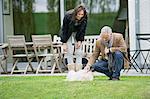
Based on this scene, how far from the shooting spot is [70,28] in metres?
7.24

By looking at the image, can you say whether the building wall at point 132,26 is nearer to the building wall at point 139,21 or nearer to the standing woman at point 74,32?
the building wall at point 139,21

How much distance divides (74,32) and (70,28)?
18 cm

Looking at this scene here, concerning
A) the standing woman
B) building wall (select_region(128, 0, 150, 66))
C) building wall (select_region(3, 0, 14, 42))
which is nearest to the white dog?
the standing woman

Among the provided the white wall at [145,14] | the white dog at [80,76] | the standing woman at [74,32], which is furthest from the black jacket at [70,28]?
the white wall at [145,14]

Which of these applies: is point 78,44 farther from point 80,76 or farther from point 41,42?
point 41,42

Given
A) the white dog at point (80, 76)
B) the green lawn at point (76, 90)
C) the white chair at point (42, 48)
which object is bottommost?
the green lawn at point (76, 90)

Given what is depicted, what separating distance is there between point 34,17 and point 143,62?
12.1ft

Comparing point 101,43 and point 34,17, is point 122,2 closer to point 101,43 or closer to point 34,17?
point 34,17

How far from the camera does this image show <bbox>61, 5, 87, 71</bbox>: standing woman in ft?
23.1

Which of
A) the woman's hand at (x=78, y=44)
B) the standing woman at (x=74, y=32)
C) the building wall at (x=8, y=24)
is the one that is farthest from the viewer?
the building wall at (x=8, y=24)

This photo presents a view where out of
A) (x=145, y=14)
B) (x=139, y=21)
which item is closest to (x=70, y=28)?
(x=139, y=21)

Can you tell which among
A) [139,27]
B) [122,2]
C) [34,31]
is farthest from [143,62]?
[34,31]

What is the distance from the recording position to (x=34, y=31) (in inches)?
461

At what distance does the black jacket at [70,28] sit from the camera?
7.12 m
